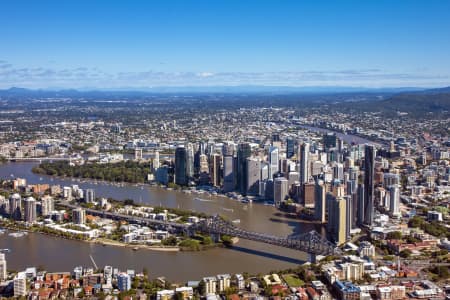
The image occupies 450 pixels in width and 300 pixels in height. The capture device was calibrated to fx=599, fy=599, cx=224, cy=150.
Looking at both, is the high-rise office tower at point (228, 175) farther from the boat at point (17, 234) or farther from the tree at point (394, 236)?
the boat at point (17, 234)

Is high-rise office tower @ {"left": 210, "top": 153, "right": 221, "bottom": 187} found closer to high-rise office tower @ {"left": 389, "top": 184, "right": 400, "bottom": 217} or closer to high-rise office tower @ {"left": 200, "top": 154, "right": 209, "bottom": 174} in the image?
high-rise office tower @ {"left": 200, "top": 154, "right": 209, "bottom": 174}

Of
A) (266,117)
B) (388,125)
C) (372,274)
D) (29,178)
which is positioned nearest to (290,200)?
(372,274)

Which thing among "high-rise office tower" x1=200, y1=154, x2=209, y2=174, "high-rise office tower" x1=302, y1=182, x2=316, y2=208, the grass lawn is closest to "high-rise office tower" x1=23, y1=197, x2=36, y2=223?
"high-rise office tower" x1=200, y1=154, x2=209, y2=174

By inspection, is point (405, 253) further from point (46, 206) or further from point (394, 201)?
point (46, 206)

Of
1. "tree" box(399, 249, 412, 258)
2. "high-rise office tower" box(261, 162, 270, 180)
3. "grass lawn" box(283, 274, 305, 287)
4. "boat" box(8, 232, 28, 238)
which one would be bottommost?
"tree" box(399, 249, 412, 258)

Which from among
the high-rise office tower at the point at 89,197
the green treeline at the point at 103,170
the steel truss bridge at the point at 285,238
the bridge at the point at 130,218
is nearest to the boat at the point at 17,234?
the bridge at the point at 130,218

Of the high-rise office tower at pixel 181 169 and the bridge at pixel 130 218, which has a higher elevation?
the high-rise office tower at pixel 181 169
